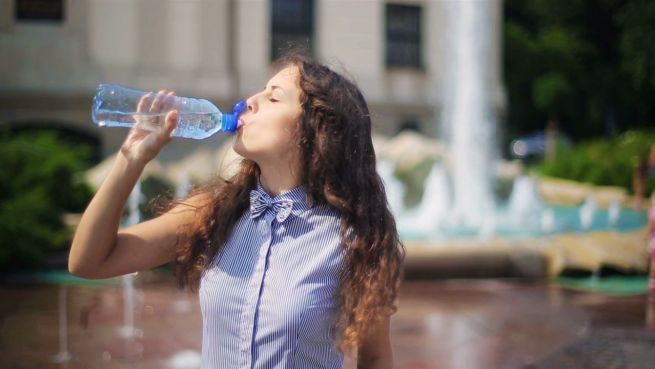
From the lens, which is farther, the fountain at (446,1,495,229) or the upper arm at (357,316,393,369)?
the fountain at (446,1,495,229)

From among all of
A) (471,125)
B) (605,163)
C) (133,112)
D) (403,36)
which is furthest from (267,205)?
(403,36)

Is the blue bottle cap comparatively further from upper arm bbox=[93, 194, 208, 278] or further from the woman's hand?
upper arm bbox=[93, 194, 208, 278]

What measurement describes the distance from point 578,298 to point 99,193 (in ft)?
24.3

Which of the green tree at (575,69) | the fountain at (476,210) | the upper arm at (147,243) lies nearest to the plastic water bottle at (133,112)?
the upper arm at (147,243)

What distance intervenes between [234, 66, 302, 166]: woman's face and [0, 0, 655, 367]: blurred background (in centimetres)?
466

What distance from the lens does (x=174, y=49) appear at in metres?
23.4

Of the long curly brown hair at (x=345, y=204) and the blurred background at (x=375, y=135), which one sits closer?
the long curly brown hair at (x=345, y=204)

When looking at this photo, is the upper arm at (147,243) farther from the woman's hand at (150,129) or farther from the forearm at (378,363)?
the forearm at (378,363)

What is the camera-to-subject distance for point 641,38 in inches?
930

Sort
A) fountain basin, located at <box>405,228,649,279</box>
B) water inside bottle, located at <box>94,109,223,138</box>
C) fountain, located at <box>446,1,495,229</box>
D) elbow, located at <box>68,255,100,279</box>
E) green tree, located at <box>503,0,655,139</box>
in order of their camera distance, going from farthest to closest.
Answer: green tree, located at <box>503,0,655,139</box> → fountain, located at <box>446,1,495,229</box> → fountain basin, located at <box>405,228,649,279</box> → water inside bottle, located at <box>94,109,223,138</box> → elbow, located at <box>68,255,100,279</box>

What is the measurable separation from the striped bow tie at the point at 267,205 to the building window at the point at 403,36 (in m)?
24.6

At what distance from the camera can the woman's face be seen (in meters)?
2.25

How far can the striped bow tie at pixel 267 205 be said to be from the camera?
2.26 m

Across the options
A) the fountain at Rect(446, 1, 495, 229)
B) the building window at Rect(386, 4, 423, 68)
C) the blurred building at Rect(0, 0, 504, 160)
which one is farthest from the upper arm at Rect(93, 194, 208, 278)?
the building window at Rect(386, 4, 423, 68)
